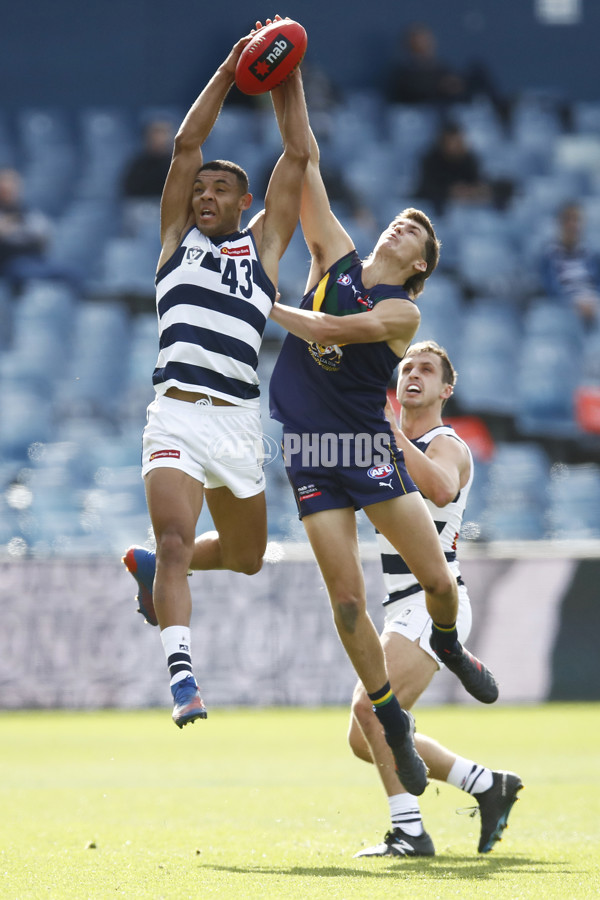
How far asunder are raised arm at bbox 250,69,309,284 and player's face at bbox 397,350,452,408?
89 centimetres

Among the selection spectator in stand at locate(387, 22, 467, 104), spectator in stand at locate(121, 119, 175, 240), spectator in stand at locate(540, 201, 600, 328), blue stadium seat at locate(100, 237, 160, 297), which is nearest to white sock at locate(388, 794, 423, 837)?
blue stadium seat at locate(100, 237, 160, 297)

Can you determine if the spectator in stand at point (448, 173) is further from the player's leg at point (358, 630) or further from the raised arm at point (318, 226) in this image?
the player's leg at point (358, 630)

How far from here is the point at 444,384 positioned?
20.6ft

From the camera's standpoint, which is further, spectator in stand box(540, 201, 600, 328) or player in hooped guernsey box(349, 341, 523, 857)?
spectator in stand box(540, 201, 600, 328)

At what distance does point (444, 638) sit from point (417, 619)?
28cm

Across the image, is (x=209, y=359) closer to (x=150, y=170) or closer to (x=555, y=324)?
(x=555, y=324)

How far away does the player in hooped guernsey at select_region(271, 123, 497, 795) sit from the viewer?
5.41m

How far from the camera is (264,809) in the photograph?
679 cm

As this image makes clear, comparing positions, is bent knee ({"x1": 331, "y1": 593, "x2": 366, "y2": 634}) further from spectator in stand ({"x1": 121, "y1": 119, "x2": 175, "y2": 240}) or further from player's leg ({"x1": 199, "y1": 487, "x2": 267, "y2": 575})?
spectator in stand ({"x1": 121, "y1": 119, "x2": 175, "y2": 240})

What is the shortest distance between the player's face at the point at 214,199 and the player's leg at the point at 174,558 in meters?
1.20

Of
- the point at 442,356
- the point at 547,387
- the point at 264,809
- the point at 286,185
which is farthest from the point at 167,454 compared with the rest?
the point at 547,387

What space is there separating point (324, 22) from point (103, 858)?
→ 49.8 ft

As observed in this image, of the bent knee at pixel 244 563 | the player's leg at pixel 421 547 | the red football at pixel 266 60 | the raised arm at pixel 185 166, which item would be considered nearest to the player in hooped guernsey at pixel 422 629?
the player's leg at pixel 421 547

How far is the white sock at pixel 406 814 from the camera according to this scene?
5500 millimetres
